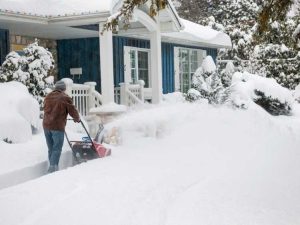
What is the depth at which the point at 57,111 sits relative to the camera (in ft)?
30.0

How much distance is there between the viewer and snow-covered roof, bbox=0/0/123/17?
12.0 m

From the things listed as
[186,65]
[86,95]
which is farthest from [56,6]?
[186,65]

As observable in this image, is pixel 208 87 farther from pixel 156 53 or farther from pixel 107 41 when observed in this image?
pixel 107 41

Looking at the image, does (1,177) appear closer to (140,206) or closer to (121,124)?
(140,206)

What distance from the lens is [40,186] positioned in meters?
7.27

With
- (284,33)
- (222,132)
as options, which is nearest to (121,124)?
(222,132)

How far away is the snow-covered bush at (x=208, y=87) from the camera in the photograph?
20.1 m

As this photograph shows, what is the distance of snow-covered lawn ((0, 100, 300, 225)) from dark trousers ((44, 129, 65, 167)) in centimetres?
41

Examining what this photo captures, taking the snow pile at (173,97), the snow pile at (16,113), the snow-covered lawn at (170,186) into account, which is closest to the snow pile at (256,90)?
the snow pile at (173,97)

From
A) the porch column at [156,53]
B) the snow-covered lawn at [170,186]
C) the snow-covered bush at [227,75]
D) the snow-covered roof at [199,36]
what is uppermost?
the snow-covered roof at [199,36]

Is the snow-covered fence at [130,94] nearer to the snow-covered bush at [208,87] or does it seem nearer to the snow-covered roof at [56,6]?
the snow-covered roof at [56,6]

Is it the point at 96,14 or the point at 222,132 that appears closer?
the point at 96,14

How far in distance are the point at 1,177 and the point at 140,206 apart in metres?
2.78

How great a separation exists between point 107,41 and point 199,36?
848cm
